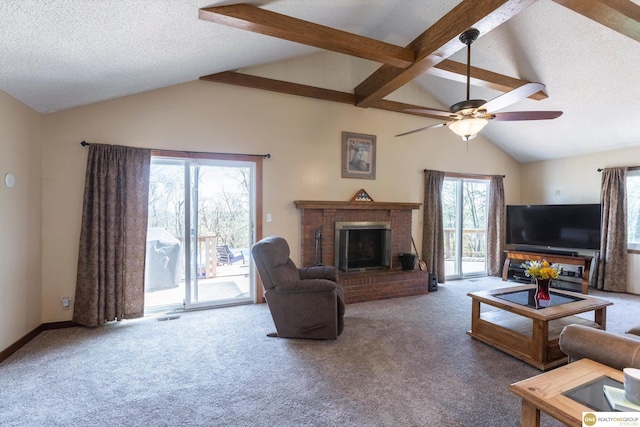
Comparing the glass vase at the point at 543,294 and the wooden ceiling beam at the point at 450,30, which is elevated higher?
the wooden ceiling beam at the point at 450,30

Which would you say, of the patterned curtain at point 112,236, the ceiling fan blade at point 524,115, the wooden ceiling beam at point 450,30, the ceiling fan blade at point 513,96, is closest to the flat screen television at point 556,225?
the ceiling fan blade at point 524,115

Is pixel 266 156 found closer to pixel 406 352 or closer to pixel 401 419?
pixel 406 352

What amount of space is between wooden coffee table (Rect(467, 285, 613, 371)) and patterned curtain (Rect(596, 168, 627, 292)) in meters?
2.87

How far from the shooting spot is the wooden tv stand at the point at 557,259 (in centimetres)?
496

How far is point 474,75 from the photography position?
154 inches

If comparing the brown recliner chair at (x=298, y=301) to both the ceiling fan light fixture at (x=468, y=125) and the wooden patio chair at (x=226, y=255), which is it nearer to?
the wooden patio chair at (x=226, y=255)

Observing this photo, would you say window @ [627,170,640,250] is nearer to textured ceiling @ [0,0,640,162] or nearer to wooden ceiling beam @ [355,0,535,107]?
textured ceiling @ [0,0,640,162]

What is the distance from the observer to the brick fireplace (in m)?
4.51

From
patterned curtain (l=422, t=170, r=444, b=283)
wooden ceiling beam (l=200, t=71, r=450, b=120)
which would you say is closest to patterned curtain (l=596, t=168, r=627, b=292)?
patterned curtain (l=422, t=170, r=444, b=283)

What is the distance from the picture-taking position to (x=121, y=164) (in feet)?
11.7

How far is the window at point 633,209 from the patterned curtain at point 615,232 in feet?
0.55

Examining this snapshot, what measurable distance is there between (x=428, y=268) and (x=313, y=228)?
233 centimetres

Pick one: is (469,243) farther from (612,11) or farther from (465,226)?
(612,11)

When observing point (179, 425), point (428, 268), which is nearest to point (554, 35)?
point (428, 268)
